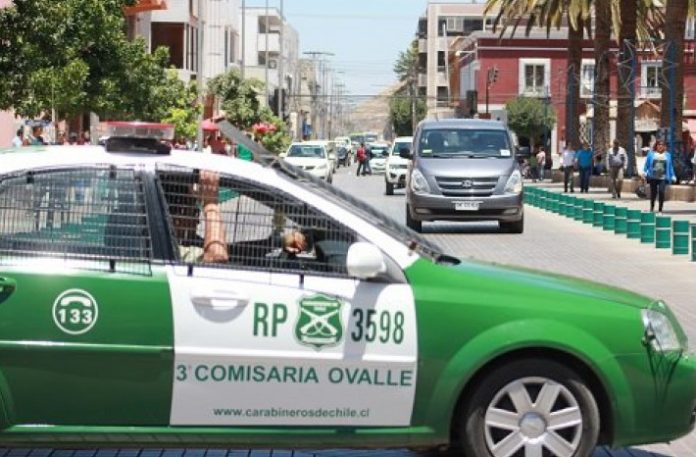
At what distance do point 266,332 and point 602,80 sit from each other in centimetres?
4266

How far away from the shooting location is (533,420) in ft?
21.4

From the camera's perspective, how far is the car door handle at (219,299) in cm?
628

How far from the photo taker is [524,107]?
8750cm

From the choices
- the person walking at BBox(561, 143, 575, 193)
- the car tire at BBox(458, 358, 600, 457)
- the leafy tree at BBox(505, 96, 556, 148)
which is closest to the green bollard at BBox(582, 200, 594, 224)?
the person walking at BBox(561, 143, 575, 193)

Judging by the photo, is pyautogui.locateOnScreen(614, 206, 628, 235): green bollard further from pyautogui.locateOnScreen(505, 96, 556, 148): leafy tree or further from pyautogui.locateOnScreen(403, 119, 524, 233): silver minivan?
pyautogui.locateOnScreen(505, 96, 556, 148): leafy tree

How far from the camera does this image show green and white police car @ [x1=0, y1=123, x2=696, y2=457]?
623cm

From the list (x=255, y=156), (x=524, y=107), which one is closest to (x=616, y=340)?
(x=255, y=156)

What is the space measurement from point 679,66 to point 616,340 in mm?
32216

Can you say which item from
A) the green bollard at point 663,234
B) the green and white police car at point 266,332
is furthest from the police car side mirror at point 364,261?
the green bollard at point 663,234

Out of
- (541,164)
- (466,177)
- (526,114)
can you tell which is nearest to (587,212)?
(466,177)

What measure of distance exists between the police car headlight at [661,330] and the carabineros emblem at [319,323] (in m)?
1.44

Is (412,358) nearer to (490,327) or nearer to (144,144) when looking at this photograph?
(490,327)

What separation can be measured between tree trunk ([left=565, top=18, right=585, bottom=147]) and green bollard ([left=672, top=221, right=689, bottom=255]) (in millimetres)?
31262

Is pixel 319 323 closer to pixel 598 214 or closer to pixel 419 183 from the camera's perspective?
pixel 419 183
